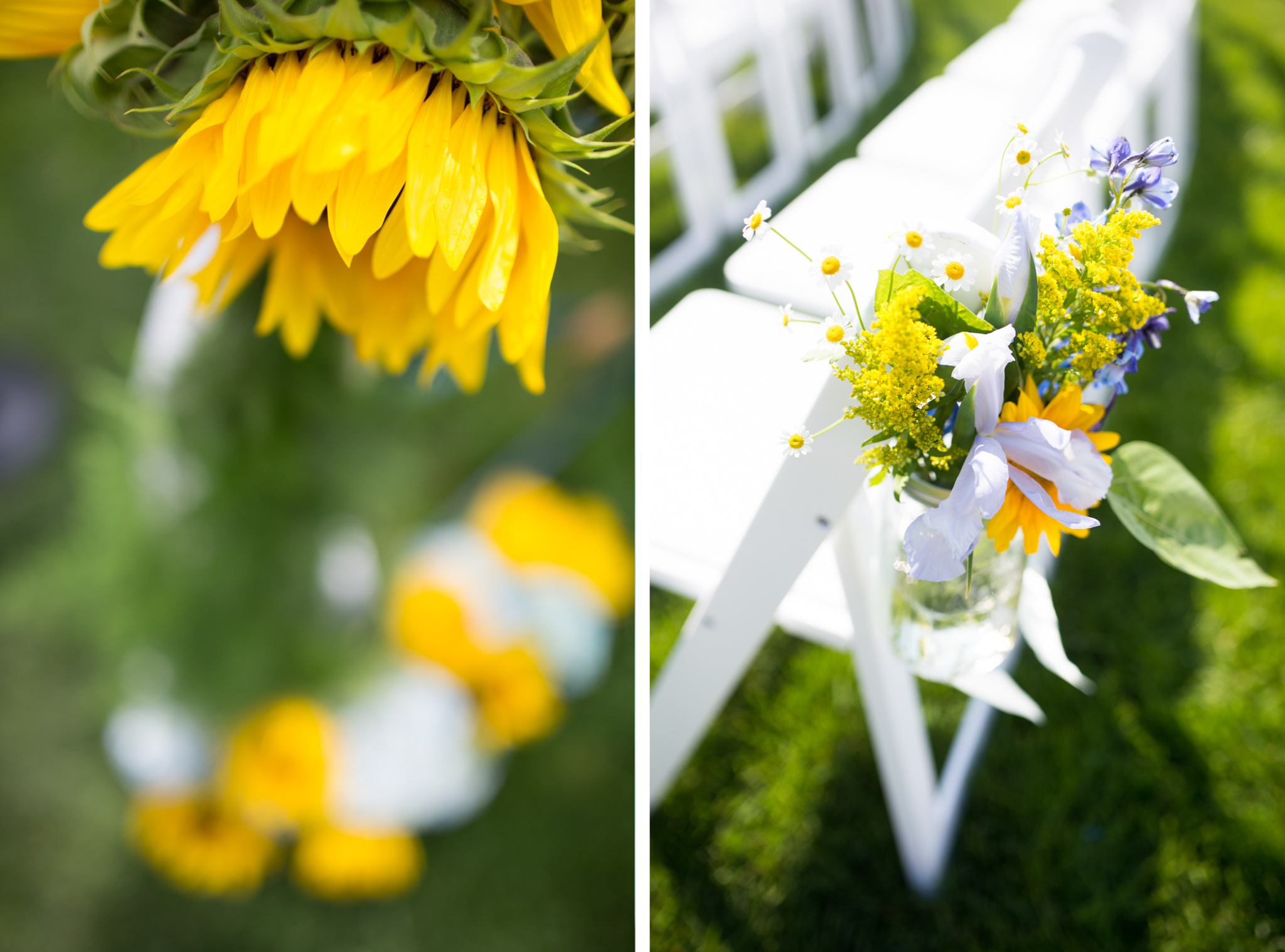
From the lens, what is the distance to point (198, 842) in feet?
2.28

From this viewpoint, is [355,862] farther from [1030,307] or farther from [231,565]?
[1030,307]

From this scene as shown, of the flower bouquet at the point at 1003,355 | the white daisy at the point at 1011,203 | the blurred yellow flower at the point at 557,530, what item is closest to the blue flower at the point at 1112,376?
the flower bouquet at the point at 1003,355

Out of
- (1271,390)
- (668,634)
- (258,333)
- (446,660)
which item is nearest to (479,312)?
(258,333)

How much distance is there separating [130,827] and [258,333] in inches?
20.7

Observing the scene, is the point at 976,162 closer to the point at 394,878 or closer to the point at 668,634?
the point at 668,634

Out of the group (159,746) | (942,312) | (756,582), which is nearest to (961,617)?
(756,582)

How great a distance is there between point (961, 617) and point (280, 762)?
0.50m

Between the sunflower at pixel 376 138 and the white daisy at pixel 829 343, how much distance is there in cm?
13

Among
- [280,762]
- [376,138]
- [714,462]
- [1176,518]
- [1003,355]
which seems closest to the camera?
[376,138]

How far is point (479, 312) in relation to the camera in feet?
1.10

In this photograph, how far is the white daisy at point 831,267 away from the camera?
0.40m

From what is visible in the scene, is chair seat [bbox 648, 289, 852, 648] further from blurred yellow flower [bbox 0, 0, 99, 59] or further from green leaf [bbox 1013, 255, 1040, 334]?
blurred yellow flower [bbox 0, 0, 99, 59]

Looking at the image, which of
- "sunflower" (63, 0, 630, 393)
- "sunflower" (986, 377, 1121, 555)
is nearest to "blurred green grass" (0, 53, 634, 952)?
"sunflower" (63, 0, 630, 393)

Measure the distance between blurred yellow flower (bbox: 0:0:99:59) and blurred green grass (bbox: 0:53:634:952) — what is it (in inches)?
5.0
